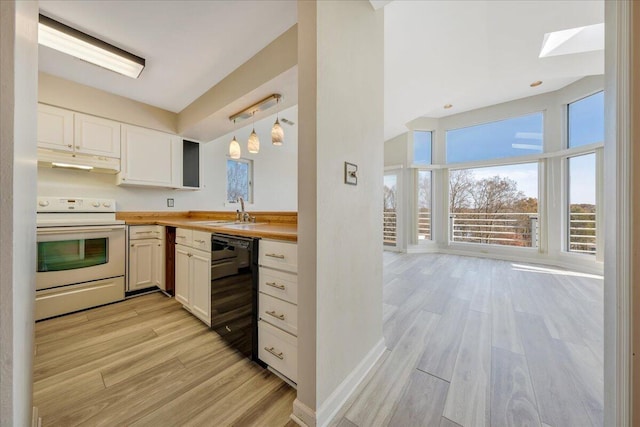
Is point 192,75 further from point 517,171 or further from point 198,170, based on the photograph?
point 517,171

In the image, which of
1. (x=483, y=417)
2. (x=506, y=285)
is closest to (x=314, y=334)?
(x=483, y=417)

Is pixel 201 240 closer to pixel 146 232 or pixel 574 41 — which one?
pixel 146 232

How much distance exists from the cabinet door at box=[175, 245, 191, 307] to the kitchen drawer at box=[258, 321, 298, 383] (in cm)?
113

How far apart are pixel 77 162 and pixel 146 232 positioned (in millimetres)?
996

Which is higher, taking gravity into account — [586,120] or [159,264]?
[586,120]

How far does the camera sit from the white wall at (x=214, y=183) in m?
2.70

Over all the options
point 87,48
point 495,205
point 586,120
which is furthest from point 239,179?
point 586,120

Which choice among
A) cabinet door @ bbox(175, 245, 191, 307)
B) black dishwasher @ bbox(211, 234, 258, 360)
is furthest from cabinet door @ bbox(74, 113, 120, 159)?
black dishwasher @ bbox(211, 234, 258, 360)

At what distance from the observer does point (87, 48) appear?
1.97m

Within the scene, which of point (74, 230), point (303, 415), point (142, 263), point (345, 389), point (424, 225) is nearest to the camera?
point (303, 415)

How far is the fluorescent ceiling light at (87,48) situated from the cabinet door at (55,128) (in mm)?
757

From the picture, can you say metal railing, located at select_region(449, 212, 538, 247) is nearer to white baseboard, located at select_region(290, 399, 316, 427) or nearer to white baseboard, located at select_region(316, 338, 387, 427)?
white baseboard, located at select_region(316, 338, 387, 427)

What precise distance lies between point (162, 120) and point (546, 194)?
21.6ft

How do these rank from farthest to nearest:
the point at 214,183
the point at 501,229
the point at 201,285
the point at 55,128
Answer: the point at 501,229 → the point at 214,183 → the point at 55,128 → the point at 201,285
